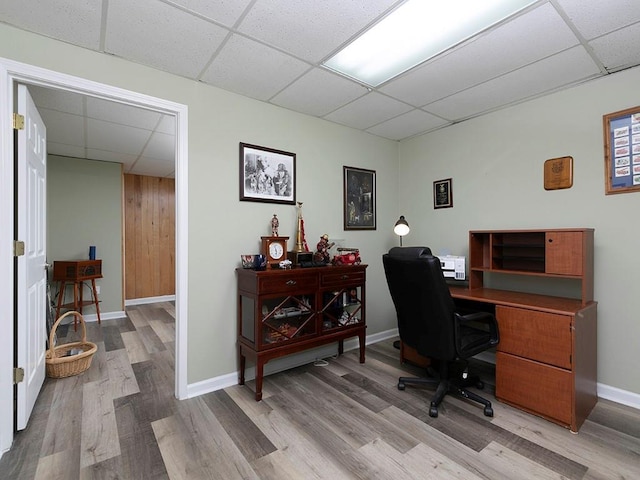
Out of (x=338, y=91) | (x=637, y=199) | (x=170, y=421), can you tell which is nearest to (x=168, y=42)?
(x=338, y=91)

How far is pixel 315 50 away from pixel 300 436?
248 centimetres

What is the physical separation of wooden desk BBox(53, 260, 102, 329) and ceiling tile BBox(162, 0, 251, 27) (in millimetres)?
3753

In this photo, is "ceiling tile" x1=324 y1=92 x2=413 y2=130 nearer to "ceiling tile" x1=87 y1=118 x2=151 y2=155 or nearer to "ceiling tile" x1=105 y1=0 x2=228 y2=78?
"ceiling tile" x1=105 y1=0 x2=228 y2=78

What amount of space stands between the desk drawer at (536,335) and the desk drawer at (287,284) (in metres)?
1.46

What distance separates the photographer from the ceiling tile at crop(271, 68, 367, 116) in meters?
2.44

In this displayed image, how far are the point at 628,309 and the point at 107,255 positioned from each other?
6.01m

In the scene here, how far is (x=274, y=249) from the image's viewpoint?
269cm

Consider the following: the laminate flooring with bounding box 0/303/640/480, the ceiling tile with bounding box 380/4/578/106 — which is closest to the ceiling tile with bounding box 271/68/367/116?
the ceiling tile with bounding box 380/4/578/106

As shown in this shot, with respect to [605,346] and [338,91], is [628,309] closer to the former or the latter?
[605,346]

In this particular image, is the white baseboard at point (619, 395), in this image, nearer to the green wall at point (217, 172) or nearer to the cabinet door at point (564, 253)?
the cabinet door at point (564, 253)

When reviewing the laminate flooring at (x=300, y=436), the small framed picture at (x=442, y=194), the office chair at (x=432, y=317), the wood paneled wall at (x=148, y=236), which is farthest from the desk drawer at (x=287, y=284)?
the wood paneled wall at (x=148, y=236)

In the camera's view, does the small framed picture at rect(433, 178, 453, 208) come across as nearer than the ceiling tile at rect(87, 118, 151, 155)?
No

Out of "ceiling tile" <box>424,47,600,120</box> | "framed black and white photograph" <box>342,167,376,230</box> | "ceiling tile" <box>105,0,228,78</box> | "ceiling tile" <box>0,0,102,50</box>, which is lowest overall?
"framed black and white photograph" <box>342,167,376,230</box>

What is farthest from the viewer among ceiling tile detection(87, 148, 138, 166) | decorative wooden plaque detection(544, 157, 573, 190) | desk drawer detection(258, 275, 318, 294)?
ceiling tile detection(87, 148, 138, 166)
